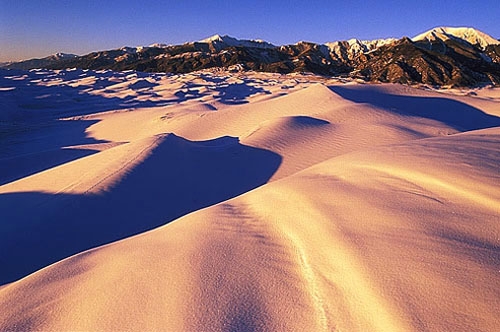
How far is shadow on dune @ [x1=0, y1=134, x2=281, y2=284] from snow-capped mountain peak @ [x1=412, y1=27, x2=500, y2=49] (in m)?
56.5

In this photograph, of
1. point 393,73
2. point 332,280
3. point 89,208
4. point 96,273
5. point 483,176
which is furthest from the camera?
point 393,73

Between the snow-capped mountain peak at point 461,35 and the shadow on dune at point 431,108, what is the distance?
48424mm

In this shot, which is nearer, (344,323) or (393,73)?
(344,323)

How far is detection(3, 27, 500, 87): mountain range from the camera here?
3997cm

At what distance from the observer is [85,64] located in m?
62.7

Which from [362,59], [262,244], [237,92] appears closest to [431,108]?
[262,244]

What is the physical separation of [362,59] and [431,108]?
1927 inches

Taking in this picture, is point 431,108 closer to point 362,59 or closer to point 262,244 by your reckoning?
point 262,244

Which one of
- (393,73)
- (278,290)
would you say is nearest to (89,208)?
(278,290)

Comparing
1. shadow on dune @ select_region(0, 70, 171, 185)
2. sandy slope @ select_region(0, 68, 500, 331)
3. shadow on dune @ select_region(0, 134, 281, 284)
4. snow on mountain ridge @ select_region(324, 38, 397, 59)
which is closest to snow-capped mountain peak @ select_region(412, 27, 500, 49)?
snow on mountain ridge @ select_region(324, 38, 397, 59)

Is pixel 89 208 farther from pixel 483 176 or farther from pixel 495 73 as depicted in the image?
pixel 495 73

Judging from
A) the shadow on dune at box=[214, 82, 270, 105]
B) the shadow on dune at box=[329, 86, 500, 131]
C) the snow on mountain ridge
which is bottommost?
the shadow on dune at box=[214, 82, 270, 105]

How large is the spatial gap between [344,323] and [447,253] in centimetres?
68

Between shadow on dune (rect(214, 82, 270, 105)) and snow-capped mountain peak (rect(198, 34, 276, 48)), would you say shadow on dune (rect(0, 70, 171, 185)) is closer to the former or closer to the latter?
shadow on dune (rect(214, 82, 270, 105))
